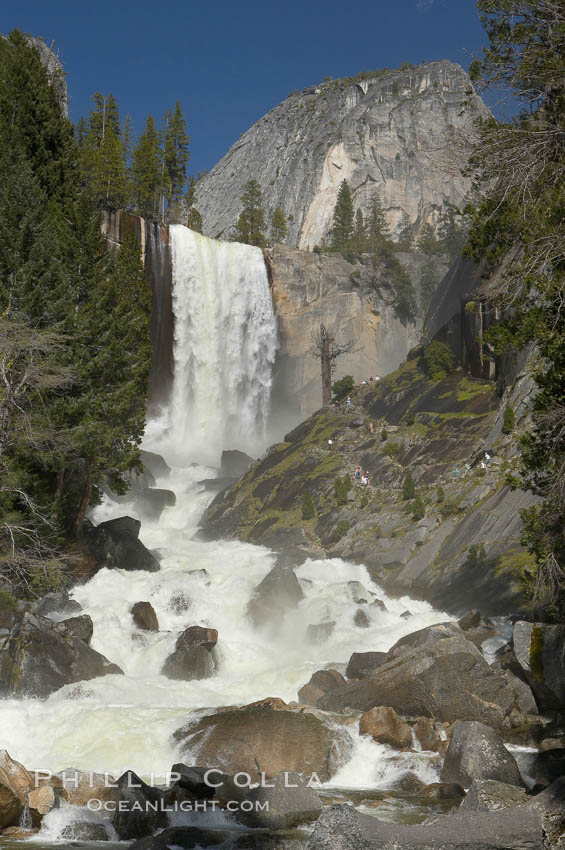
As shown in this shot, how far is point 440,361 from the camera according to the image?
47875 millimetres

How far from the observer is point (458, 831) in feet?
24.9

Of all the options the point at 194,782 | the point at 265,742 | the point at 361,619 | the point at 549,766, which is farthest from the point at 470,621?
the point at 194,782

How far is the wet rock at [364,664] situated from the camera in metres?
22.3

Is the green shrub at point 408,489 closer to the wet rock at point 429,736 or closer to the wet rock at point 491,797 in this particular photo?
the wet rock at point 429,736

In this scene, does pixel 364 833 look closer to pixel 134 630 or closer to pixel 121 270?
pixel 134 630

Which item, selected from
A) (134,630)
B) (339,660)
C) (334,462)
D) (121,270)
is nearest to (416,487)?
(334,462)

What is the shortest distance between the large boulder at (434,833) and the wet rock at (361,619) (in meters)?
21.0

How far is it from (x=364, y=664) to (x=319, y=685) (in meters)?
1.84

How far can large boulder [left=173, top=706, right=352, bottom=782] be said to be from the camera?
52.4 ft

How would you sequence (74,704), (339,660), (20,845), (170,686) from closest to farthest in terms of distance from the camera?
1. (20,845)
2. (74,704)
3. (170,686)
4. (339,660)

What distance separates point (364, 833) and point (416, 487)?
105 feet

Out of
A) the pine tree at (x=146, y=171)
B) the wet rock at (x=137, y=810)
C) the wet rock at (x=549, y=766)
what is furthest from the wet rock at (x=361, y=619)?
the pine tree at (x=146, y=171)

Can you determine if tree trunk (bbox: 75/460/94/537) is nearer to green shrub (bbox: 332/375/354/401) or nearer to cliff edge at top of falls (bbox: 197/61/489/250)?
green shrub (bbox: 332/375/354/401)

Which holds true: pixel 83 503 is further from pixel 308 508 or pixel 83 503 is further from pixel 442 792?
pixel 442 792
